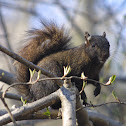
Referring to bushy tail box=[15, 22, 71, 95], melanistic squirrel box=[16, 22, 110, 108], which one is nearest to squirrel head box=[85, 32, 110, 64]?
melanistic squirrel box=[16, 22, 110, 108]

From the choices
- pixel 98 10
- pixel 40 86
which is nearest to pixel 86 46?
pixel 40 86

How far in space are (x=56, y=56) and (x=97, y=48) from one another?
580 mm

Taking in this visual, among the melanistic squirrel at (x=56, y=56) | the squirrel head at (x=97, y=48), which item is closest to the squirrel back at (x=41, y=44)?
the melanistic squirrel at (x=56, y=56)

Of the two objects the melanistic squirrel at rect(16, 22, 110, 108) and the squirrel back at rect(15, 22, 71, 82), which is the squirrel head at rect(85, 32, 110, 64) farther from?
the squirrel back at rect(15, 22, 71, 82)

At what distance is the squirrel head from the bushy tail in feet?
1.10

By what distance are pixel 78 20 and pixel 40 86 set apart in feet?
20.7

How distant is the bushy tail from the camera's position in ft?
11.4

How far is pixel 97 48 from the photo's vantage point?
3754 mm

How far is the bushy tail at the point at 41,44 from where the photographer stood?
137 inches

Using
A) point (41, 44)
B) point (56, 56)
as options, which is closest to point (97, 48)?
point (56, 56)

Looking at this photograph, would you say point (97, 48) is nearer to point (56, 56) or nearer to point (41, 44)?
point (56, 56)

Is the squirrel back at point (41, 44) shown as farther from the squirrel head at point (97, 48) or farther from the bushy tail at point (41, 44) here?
the squirrel head at point (97, 48)

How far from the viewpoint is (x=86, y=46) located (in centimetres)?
395

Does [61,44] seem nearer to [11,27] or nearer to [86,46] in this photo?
[86,46]
